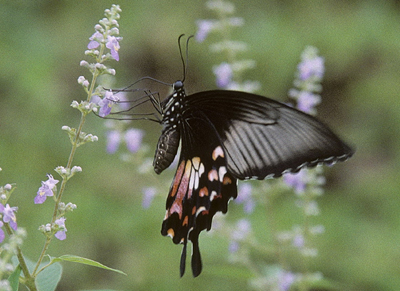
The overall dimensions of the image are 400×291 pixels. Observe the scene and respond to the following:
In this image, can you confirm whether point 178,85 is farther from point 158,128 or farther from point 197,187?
point 158,128

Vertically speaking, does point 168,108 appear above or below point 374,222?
below

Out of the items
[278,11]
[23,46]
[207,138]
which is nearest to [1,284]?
[207,138]

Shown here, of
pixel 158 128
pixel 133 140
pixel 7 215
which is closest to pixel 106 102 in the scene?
pixel 7 215

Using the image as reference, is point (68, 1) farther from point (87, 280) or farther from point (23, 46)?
point (87, 280)

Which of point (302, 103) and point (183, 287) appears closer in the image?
point (302, 103)

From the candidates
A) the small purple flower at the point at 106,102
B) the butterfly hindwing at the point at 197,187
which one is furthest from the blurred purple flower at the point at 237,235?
the small purple flower at the point at 106,102

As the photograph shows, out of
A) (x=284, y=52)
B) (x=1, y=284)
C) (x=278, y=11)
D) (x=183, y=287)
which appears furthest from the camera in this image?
(x=278, y=11)

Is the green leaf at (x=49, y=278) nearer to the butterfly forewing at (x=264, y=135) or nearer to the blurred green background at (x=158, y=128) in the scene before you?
the butterfly forewing at (x=264, y=135)

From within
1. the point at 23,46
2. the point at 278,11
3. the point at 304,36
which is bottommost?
the point at 23,46
